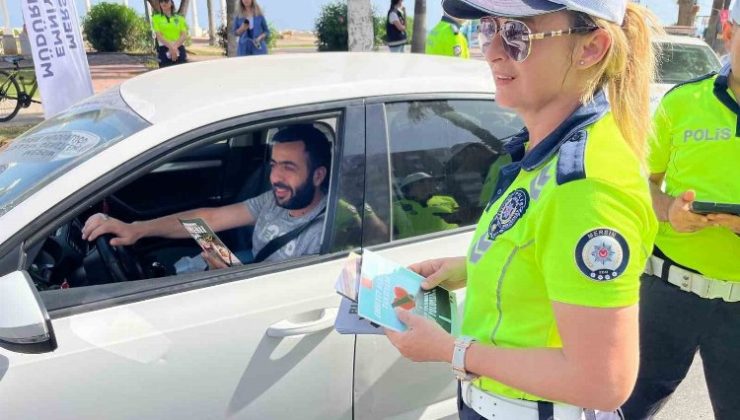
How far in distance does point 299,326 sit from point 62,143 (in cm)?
98

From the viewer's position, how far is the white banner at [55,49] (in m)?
4.21

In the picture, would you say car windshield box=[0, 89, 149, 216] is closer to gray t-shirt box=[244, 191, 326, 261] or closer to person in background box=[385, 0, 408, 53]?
gray t-shirt box=[244, 191, 326, 261]

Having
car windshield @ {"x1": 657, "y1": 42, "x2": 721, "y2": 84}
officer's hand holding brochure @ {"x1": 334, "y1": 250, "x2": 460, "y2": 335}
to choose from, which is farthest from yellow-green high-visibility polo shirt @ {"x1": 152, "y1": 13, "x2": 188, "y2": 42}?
officer's hand holding brochure @ {"x1": 334, "y1": 250, "x2": 460, "y2": 335}

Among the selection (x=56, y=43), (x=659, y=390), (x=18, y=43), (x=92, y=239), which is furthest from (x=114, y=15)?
(x=659, y=390)

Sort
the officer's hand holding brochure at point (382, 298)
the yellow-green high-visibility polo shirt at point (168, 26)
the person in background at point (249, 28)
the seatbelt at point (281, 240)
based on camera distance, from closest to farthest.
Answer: the officer's hand holding brochure at point (382, 298) < the seatbelt at point (281, 240) < the person in background at point (249, 28) < the yellow-green high-visibility polo shirt at point (168, 26)

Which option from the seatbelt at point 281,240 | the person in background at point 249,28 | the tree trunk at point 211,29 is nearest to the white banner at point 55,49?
the seatbelt at point 281,240

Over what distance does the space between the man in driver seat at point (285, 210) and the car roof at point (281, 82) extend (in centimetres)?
17

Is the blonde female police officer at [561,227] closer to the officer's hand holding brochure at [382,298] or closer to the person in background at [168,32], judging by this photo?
the officer's hand holding brochure at [382,298]

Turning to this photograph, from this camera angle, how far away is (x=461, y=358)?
3.76 feet

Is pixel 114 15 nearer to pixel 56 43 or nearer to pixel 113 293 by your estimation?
pixel 56 43

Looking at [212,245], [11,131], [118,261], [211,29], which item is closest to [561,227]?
[212,245]

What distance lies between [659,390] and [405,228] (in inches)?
39.3

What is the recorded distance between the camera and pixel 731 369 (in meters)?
1.83

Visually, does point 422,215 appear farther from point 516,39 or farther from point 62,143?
point 62,143
